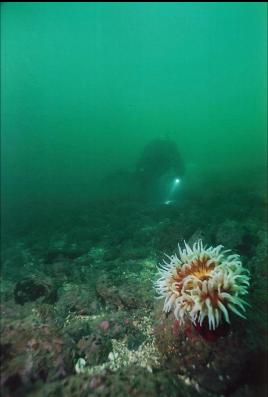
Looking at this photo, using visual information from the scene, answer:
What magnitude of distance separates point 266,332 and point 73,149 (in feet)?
196

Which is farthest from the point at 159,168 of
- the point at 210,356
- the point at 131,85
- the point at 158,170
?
the point at 131,85

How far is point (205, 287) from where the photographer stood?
2689mm

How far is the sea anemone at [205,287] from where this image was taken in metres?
2.70

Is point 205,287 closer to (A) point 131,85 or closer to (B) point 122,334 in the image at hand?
(B) point 122,334

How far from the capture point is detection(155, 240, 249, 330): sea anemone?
270 centimetres

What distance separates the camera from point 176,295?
2916mm

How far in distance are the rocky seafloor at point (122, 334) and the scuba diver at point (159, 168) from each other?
1008 cm

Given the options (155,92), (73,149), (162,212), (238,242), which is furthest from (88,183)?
(155,92)

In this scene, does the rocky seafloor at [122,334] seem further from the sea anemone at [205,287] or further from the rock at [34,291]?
the sea anemone at [205,287]

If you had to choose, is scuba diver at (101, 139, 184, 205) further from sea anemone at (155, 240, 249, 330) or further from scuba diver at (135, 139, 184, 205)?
sea anemone at (155, 240, 249, 330)

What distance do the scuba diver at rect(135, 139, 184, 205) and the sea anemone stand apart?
13.8m

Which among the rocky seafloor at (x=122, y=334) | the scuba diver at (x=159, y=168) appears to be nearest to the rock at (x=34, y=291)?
the rocky seafloor at (x=122, y=334)

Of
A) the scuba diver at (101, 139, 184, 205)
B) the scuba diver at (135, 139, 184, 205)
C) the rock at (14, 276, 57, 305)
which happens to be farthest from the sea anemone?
the scuba diver at (135, 139, 184, 205)

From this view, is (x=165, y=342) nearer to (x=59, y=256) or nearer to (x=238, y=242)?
(x=238, y=242)
